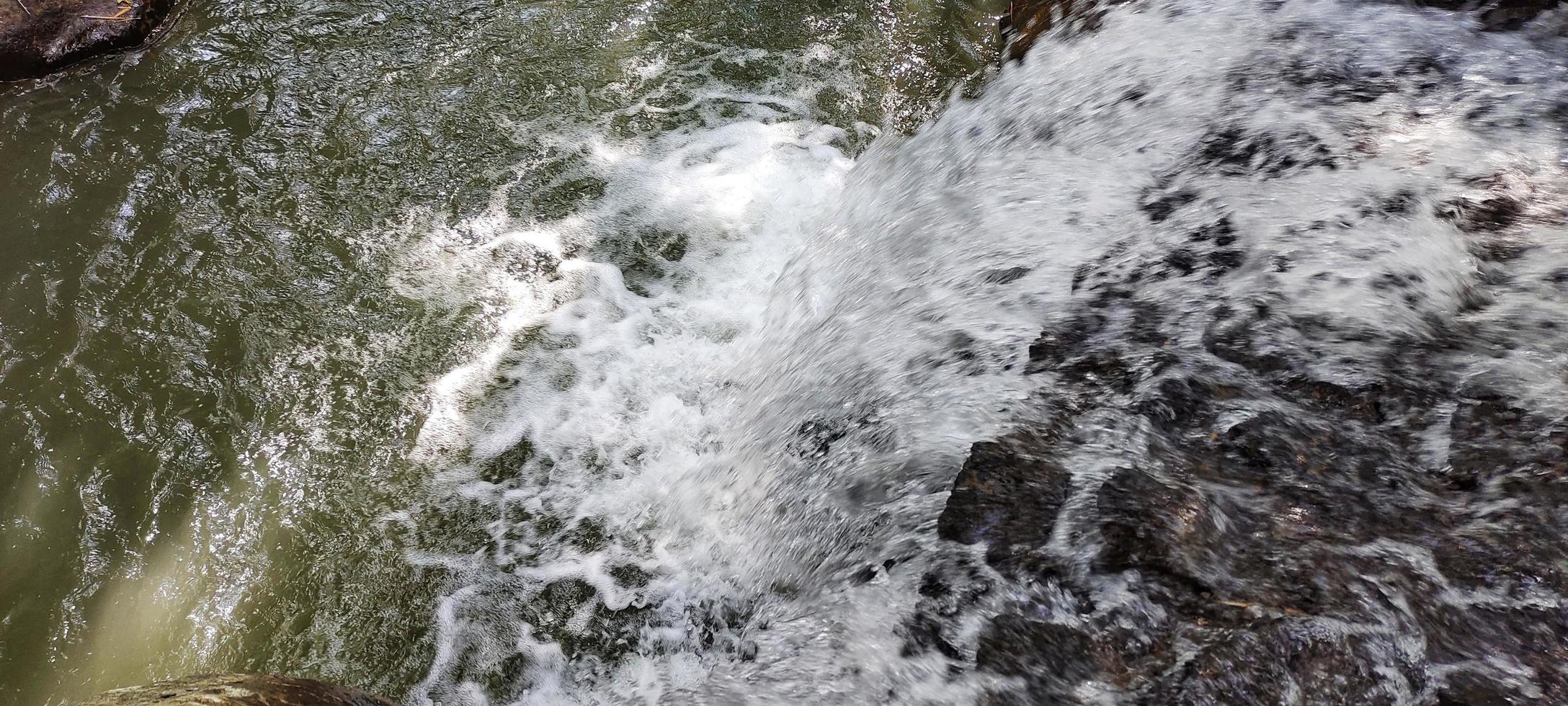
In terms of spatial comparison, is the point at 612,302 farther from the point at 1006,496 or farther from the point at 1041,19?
the point at 1041,19

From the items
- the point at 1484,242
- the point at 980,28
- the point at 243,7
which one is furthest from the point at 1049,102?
the point at 243,7

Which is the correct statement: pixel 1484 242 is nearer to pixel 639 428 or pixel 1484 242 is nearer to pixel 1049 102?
pixel 1049 102

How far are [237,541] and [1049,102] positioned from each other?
131 inches

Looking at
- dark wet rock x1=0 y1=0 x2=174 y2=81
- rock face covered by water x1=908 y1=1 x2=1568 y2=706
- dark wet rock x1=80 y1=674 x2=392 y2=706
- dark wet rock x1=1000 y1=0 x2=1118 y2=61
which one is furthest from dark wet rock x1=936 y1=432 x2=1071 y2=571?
dark wet rock x1=0 y1=0 x2=174 y2=81

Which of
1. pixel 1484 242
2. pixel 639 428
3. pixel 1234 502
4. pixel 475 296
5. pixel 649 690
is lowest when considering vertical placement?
pixel 649 690

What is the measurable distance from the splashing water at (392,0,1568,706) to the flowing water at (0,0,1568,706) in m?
0.01

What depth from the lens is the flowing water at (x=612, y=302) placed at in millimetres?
2182

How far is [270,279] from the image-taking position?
293 centimetres

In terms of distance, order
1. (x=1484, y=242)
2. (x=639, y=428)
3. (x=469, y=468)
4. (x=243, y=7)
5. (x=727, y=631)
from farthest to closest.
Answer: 1. (x=243, y=7)
2. (x=639, y=428)
3. (x=469, y=468)
4. (x=727, y=631)
5. (x=1484, y=242)

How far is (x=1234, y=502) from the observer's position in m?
1.84

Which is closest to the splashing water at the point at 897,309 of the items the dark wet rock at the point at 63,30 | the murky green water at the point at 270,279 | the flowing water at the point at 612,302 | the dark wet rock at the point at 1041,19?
the flowing water at the point at 612,302

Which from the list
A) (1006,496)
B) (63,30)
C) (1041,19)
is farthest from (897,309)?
(63,30)

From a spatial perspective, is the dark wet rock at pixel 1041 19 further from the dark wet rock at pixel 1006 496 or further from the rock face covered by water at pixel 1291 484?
the dark wet rock at pixel 1006 496

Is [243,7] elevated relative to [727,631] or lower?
elevated
